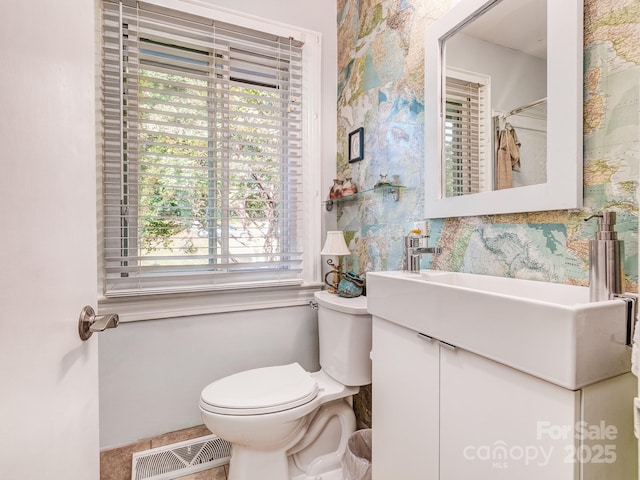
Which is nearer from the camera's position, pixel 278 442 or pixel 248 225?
pixel 278 442

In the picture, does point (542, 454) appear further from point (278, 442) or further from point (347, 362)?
point (278, 442)

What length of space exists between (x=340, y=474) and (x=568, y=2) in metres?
1.82

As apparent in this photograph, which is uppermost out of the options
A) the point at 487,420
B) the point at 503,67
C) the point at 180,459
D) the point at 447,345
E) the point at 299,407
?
the point at 503,67

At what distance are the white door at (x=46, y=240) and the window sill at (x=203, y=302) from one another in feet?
2.86

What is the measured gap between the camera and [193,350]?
1593 millimetres

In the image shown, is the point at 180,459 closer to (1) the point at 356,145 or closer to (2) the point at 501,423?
(2) the point at 501,423

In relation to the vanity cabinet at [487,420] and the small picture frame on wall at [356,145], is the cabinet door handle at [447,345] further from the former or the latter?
the small picture frame on wall at [356,145]

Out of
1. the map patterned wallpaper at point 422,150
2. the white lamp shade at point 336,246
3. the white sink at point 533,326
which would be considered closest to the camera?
the white sink at point 533,326

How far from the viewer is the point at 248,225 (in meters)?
1.72

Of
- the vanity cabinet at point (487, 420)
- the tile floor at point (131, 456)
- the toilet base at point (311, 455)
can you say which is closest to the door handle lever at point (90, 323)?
the vanity cabinet at point (487, 420)

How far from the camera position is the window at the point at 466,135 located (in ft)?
3.46

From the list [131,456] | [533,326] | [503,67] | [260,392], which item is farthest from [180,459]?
[503,67]

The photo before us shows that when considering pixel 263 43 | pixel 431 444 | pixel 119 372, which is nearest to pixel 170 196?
pixel 119 372

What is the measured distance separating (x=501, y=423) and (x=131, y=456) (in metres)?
1.59
